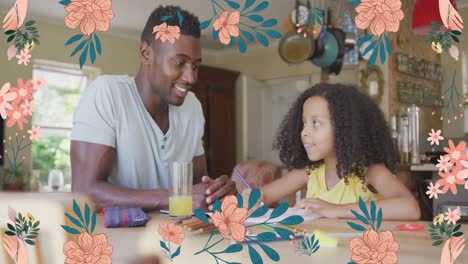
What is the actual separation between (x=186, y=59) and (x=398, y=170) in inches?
20.4

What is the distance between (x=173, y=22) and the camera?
0.66 meters

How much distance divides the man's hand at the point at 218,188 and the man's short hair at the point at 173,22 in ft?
0.75

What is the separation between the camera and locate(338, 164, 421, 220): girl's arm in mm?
773

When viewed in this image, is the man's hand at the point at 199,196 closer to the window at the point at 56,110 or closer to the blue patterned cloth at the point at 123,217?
the blue patterned cloth at the point at 123,217

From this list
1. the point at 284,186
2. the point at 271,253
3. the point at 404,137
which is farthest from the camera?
the point at 284,186

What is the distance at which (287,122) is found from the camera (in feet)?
2.45

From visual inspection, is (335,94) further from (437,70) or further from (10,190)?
(10,190)

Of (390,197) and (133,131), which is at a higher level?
(133,131)

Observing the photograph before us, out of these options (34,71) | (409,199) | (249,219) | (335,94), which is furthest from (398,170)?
(34,71)
